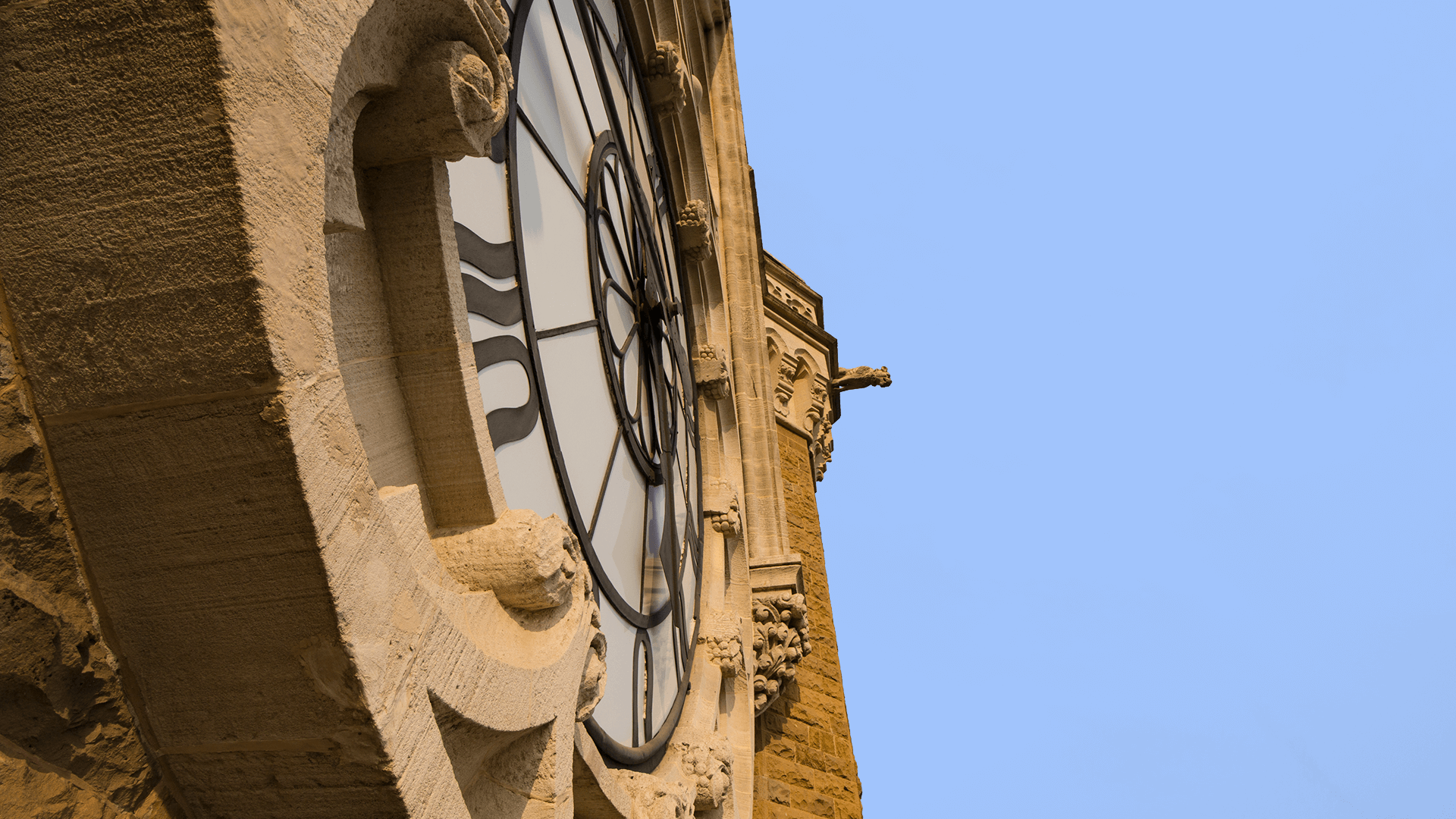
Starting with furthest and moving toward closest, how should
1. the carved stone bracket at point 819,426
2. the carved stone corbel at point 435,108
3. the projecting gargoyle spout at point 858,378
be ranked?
the projecting gargoyle spout at point 858,378 → the carved stone bracket at point 819,426 → the carved stone corbel at point 435,108

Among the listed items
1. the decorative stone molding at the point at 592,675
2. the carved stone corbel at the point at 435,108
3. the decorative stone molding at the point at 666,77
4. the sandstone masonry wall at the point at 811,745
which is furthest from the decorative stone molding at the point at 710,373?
the carved stone corbel at the point at 435,108

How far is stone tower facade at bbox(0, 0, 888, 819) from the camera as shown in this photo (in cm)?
138

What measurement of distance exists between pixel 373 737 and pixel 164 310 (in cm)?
65

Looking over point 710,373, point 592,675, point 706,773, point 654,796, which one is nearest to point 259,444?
point 592,675

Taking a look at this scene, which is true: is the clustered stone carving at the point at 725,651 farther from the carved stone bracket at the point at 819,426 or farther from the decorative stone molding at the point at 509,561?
→ the carved stone bracket at the point at 819,426

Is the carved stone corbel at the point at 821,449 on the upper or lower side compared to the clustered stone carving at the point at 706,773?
upper

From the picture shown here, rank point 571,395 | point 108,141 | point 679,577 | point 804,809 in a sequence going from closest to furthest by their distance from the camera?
point 108,141, point 571,395, point 679,577, point 804,809

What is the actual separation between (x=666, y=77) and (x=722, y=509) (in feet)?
7.23

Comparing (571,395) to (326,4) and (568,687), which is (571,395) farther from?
(326,4)

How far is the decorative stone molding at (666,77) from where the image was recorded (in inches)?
211

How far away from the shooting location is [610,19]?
15.6ft

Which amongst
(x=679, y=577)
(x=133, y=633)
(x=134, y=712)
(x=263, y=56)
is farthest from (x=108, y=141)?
(x=679, y=577)

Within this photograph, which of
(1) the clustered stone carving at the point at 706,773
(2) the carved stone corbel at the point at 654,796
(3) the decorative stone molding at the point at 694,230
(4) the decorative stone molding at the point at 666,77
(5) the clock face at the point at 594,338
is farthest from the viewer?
(3) the decorative stone molding at the point at 694,230

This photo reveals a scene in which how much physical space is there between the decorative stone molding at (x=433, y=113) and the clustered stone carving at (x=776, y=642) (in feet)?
13.6
